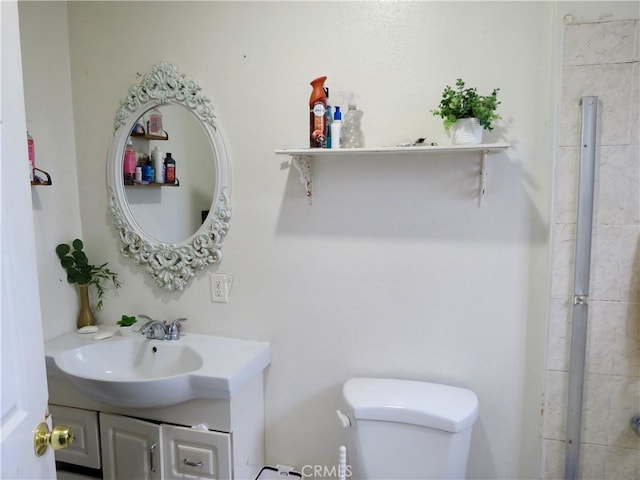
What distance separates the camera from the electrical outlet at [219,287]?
5.64ft

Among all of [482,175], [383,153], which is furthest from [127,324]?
[482,175]

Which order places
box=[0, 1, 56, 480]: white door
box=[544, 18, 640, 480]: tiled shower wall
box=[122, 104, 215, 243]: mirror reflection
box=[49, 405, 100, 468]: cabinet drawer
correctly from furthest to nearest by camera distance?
1. box=[122, 104, 215, 243]: mirror reflection
2. box=[49, 405, 100, 468]: cabinet drawer
3. box=[544, 18, 640, 480]: tiled shower wall
4. box=[0, 1, 56, 480]: white door

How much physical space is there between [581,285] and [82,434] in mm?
1816

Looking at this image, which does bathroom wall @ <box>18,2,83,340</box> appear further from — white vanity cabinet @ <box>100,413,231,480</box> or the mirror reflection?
white vanity cabinet @ <box>100,413,231,480</box>

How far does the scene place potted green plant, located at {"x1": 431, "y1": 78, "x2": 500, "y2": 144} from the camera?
127 centimetres

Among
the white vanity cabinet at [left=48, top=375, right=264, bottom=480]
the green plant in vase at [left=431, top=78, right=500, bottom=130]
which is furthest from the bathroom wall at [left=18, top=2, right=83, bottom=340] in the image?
the green plant in vase at [left=431, top=78, right=500, bottom=130]

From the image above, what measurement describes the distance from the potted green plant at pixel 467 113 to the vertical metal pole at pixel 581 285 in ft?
0.88

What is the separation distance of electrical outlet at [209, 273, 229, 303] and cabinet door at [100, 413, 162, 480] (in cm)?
50

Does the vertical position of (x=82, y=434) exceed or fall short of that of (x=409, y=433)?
it falls short

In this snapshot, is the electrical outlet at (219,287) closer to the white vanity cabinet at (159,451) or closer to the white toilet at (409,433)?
the white vanity cabinet at (159,451)

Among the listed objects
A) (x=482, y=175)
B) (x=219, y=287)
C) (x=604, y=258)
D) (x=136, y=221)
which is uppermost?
(x=482, y=175)

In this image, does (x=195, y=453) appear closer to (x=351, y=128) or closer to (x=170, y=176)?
(x=170, y=176)

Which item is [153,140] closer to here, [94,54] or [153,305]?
[94,54]

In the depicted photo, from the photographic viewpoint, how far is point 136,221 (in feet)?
5.97
